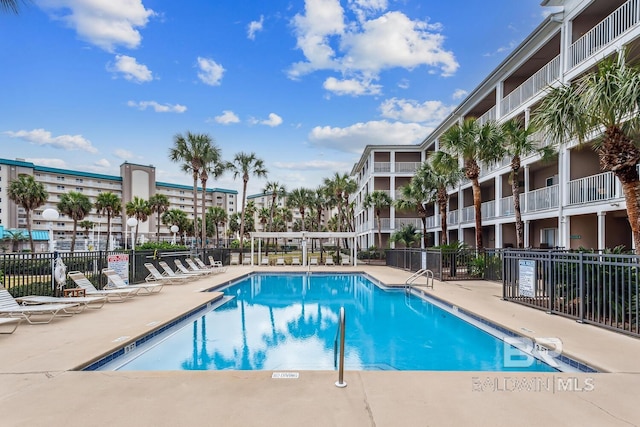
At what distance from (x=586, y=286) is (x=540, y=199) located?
10.9 m

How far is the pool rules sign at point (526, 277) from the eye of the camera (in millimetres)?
9031

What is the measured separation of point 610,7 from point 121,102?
2605 cm

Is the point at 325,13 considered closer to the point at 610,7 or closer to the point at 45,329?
the point at 610,7

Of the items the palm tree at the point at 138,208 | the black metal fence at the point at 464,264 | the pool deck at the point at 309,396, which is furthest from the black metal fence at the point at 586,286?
the palm tree at the point at 138,208

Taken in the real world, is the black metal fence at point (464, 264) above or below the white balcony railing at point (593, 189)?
below

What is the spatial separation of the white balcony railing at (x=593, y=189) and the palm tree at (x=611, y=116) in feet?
19.5

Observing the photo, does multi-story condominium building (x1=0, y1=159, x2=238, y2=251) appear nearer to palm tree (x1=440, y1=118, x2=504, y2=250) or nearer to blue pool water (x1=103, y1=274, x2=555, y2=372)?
palm tree (x1=440, y1=118, x2=504, y2=250)

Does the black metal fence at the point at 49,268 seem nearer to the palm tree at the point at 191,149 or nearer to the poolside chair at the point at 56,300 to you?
the poolside chair at the point at 56,300

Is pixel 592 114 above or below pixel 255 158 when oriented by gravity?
below

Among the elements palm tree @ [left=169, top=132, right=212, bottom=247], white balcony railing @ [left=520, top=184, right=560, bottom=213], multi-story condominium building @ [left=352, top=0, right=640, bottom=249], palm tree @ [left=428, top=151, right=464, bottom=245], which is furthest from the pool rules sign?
palm tree @ [left=169, top=132, right=212, bottom=247]

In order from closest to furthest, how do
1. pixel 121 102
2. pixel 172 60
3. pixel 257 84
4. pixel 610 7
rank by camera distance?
1. pixel 610 7
2. pixel 172 60
3. pixel 257 84
4. pixel 121 102

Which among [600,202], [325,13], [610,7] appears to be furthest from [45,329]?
[610,7]

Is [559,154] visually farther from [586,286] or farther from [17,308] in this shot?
[17,308]

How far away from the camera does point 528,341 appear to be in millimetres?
6422
